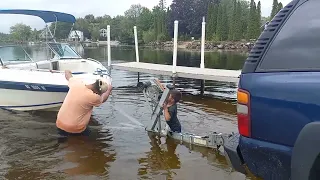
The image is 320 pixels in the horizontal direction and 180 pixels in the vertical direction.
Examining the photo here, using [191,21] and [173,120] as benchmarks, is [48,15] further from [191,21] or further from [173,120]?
[191,21]

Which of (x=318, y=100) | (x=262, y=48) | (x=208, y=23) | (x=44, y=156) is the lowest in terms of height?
(x=44, y=156)

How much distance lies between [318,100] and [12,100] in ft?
27.5

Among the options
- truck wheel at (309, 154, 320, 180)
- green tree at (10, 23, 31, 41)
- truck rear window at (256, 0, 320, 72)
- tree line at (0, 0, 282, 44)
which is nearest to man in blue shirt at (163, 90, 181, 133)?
truck rear window at (256, 0, 320, 72)

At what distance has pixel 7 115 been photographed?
9.32 m

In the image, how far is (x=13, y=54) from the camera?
414 inches

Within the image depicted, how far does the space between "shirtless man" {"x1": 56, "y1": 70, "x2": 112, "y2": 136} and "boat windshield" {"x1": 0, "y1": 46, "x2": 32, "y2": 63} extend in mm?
3937

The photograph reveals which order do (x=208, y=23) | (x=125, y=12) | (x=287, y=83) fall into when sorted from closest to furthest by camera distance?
1. (x=287, y=83)
2. (x=208, y=23)
3. (x=125, y=12)

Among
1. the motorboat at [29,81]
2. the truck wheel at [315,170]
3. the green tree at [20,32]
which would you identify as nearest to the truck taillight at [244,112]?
the truck wheel at [315,170]

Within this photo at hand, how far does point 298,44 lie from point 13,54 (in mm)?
9468

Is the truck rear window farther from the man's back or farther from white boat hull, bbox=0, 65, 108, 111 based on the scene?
white boat hull, bbox=0, 65, 108, 111

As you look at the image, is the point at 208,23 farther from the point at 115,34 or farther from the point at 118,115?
the point at 118,115

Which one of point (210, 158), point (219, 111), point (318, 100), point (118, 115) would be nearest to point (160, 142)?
point (210, 158)

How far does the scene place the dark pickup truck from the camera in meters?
2.49

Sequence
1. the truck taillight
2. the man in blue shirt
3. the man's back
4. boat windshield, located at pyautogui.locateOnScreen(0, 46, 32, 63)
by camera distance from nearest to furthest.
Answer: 1. the truck taillight
2. the man in blue shirt
3. the man's back
4. boat windshield, located at pyautogui.locateOnScreen(0, 46, 32, 63)
